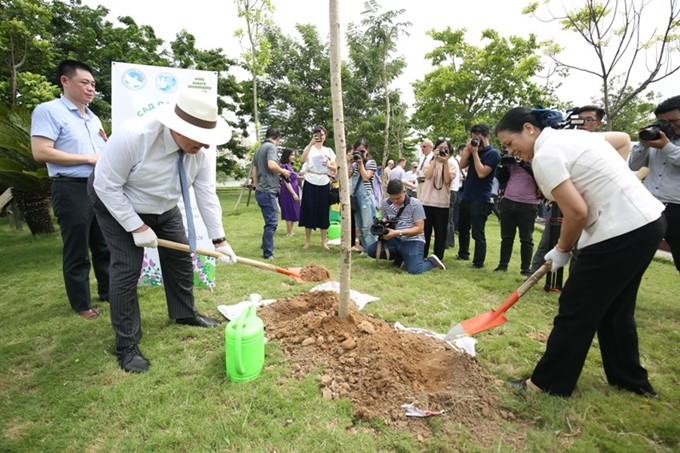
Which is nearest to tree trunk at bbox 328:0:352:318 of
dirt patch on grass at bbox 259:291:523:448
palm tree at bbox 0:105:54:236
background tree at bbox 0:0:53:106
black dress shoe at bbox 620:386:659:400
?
dirt patch on grass at bbox 259:291:523:448

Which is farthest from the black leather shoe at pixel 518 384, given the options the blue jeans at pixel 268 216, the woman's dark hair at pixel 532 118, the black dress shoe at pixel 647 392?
the blue jeans at pixel 268 216

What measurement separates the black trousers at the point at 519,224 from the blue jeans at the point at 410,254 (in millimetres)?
1065

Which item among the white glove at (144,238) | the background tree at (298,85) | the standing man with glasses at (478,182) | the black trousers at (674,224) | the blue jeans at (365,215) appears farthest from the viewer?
the background tree at (298,85)

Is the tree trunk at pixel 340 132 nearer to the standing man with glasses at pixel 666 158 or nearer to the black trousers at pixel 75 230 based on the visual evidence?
the black trousers at pixel 75 230

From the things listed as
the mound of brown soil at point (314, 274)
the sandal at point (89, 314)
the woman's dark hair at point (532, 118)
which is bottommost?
the sandal at point (89, 314)

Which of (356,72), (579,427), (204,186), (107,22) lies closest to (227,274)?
(204,186)

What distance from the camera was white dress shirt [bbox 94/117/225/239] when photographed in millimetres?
2324

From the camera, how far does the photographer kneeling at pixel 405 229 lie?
492cm

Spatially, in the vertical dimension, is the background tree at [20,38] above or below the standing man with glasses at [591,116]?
above

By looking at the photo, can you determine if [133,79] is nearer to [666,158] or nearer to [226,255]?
[226,255]

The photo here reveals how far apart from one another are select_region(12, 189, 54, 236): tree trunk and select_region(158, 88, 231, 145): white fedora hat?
645 cm

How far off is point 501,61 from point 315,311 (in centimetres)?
1908

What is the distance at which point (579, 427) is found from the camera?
77.5 inches

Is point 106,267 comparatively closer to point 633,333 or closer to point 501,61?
point 633,333
